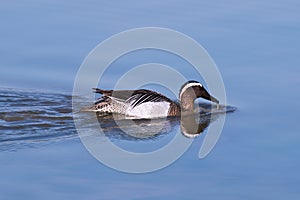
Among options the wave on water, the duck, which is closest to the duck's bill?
the duck

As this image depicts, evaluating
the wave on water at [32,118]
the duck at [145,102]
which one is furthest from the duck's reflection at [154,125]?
the wave on water at [32,118]

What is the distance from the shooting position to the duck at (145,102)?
11.9 metres

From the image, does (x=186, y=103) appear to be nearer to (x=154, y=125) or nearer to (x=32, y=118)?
(x=154, y=125)

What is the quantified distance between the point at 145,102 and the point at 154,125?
45 centimetres

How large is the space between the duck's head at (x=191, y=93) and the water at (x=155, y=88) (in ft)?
1.02

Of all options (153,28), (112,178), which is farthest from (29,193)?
(153,28)

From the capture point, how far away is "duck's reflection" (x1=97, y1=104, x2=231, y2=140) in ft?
35.7

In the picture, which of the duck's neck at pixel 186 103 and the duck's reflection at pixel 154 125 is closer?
the duck's reflection at pixel 154 125

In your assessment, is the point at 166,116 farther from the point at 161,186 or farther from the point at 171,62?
the point at 161,186

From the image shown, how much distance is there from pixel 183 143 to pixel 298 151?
1.38 metres

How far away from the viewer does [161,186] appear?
884 cm

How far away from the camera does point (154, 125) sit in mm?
11578

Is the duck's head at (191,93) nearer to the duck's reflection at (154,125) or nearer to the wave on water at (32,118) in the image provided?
the duck's reflection at (154,125)

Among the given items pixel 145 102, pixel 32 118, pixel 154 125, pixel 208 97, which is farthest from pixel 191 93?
pixel 32 118
